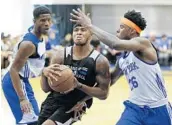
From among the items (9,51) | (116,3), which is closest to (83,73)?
(9,51)

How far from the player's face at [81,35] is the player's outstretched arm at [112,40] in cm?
31

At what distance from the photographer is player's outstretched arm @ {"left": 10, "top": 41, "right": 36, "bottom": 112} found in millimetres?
4659

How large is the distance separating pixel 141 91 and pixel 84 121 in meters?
3.58

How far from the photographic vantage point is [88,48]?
4488mm

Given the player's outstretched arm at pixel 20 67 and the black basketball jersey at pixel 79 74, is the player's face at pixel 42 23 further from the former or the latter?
the black basketball jersey at pixel 79 74

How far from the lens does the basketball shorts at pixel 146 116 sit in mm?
4062

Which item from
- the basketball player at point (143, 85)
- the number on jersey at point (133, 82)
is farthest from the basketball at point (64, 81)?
the number on jersey at point (133, 82)

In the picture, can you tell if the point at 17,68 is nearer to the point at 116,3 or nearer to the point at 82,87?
the point at 82,87

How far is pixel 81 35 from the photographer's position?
4.36 m

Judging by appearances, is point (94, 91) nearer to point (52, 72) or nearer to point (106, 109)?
point (52, 72)

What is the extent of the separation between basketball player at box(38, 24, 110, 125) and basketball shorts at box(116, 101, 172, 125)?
413mm

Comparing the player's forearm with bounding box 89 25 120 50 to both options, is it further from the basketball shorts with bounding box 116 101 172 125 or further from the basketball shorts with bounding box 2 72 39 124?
the basketball shorts with bounding box 2 72 39 124

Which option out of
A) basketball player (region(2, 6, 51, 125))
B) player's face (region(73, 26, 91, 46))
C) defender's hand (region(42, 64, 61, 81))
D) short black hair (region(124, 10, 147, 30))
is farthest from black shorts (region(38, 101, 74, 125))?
short black hair (region(124, 10, 147, 30))

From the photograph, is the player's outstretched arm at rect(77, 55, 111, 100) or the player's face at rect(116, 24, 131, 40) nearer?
the player's face at rect(116, 24, 131, 40)
